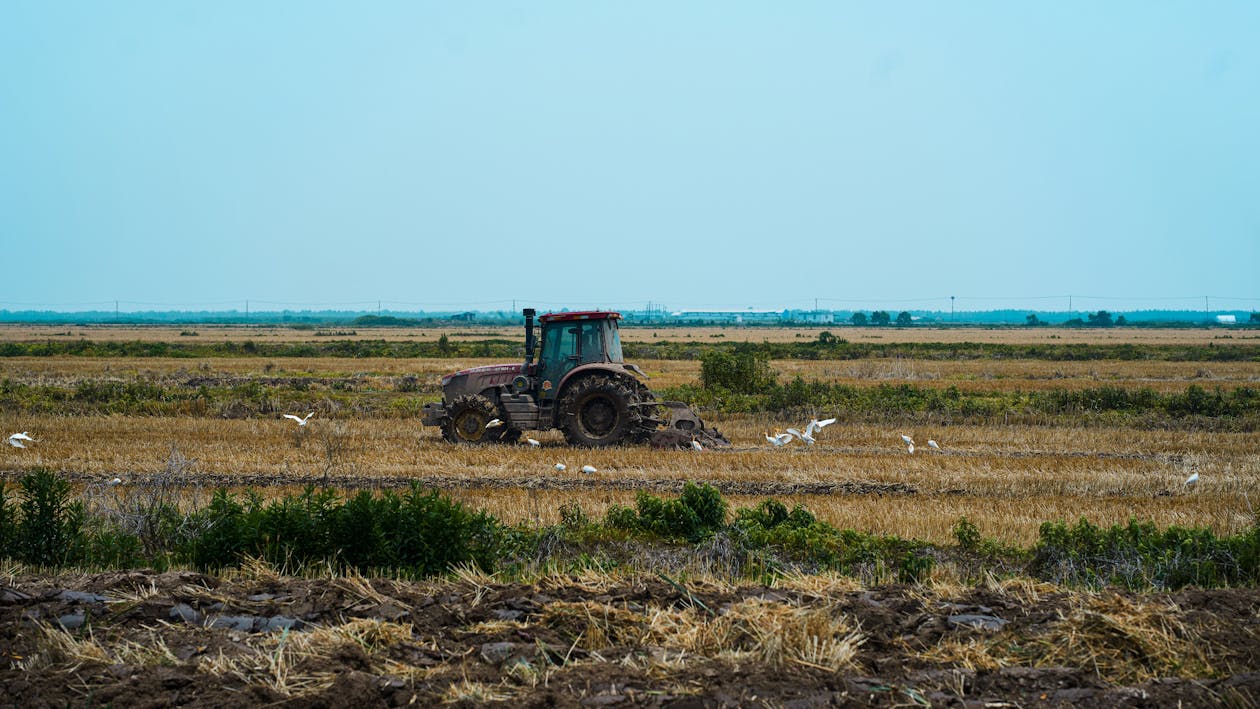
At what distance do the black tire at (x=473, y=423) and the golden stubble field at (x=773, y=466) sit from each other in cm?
40

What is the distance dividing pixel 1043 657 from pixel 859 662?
3.90ft

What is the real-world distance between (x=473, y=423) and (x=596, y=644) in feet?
39.0

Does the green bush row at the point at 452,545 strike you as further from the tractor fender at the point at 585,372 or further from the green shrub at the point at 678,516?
the tractor fender at the point at 585,372

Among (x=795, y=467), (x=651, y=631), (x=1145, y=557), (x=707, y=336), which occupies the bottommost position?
(x=795, y=467)

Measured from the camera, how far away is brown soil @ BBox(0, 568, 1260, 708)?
5.75 m

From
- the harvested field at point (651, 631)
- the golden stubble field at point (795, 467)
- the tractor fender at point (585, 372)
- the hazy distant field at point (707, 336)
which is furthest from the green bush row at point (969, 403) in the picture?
the hazy distant field at point (707, 336)

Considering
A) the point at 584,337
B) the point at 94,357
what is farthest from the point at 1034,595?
the point at 94,357

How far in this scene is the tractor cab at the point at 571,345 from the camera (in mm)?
17766

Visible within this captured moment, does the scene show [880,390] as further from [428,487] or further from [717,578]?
[717,578]

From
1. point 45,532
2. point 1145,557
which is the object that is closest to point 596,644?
point 1145,557

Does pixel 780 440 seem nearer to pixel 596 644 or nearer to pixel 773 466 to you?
pixel 773 466

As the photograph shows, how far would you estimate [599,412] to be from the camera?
17.7m

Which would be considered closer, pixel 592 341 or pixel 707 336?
pixel 592 341

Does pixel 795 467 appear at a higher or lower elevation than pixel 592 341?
lower
